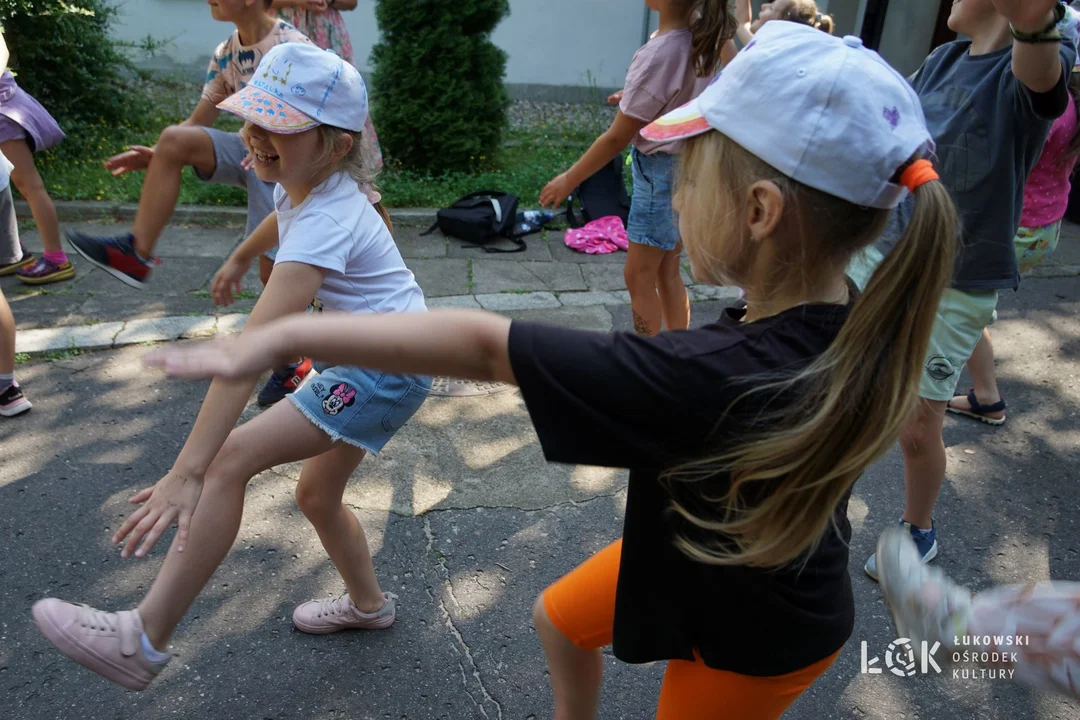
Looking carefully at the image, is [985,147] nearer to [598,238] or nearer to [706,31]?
A: [706,31]

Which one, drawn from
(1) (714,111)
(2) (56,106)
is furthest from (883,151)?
(2) (56,106)

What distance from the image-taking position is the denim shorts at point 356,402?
2.06m

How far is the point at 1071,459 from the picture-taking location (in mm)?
3568

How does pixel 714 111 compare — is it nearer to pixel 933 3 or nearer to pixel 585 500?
pixel 585 500

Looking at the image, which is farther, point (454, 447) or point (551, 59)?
point (551, 59)

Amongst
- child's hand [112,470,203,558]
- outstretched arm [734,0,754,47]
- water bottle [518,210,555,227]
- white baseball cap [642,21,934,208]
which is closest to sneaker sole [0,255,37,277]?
water bottle [518,210,555,227]

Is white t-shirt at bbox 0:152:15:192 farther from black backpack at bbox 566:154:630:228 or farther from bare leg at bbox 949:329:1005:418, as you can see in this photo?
bare leg at bbox 949:329:1005:418

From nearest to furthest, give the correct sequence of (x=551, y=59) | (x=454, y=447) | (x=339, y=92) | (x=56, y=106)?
(x=339, y=92), (x=454, y=447), (x=56, y=106), (x=551, y=59)

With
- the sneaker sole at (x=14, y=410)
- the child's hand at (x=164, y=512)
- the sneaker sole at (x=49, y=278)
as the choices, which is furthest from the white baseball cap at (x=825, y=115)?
the sneaker sole at (x=49, y=278)

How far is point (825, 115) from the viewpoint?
3.70ft

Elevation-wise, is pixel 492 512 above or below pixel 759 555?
below

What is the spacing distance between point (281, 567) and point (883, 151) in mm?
2366

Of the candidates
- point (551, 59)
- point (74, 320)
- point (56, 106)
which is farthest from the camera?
point (551, 59)

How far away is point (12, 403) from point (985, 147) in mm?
3884
